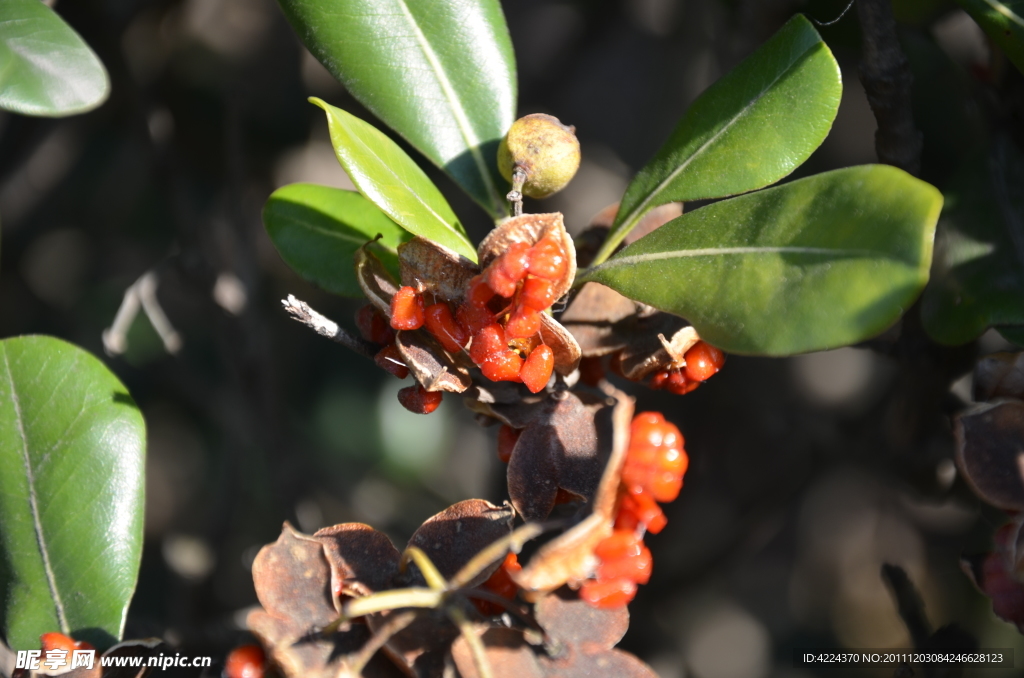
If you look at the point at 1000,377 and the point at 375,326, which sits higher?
the point at 375,326

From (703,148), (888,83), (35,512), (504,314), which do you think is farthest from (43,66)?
(888,83)

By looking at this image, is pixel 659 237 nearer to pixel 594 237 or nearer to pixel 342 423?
pixel 594 237

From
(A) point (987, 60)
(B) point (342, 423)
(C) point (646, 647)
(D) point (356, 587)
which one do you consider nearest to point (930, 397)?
(A) point (987, 60)

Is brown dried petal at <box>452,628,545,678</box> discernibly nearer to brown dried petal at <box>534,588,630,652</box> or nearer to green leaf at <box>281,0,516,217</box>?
brown dried petal at <box>534,588,630,652</box>

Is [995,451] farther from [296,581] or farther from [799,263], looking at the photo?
[296,581]

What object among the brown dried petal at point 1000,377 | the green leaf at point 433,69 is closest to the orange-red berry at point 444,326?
the green leaf at point 433,69

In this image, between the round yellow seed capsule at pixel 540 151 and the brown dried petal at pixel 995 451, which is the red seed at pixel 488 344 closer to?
the round yellow seed capsule at pixel 540 151
